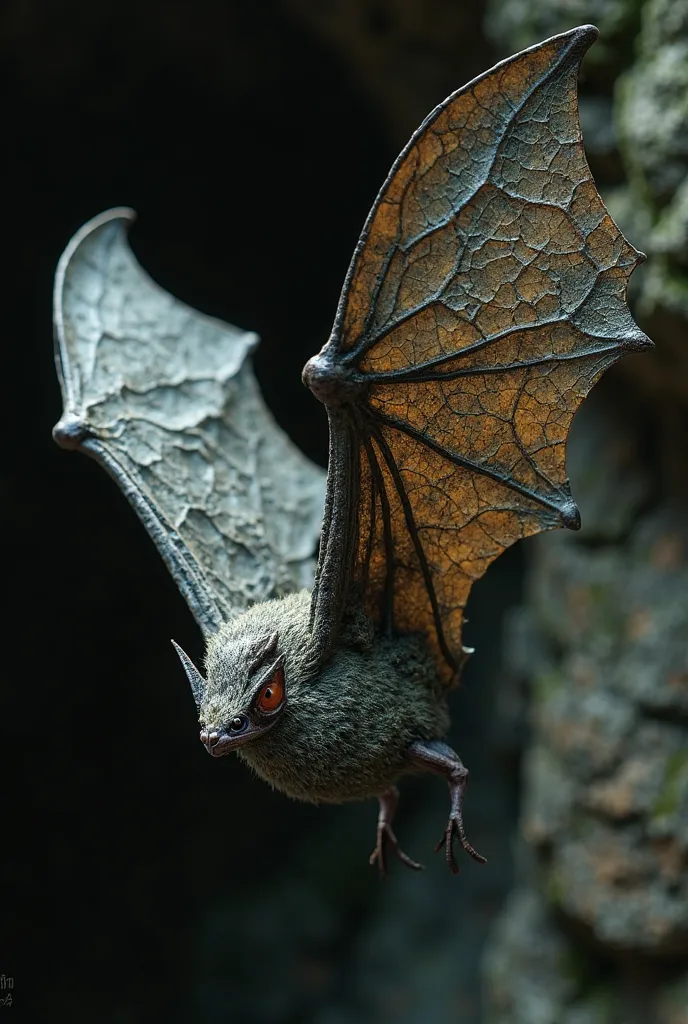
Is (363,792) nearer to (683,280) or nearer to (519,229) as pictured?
(519,229)

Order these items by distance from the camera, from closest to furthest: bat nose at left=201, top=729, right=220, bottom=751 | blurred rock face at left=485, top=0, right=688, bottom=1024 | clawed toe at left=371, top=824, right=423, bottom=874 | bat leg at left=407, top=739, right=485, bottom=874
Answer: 1. bat nose at left=201, top=729, right=220, bottom=751
2. bat leg at left=407, top=739, right=485, bottom=874
3. clawed toe at left=371, top=824, right=423, bottom=874
4. blurred rock face at left=485, top=0, right=688, bottom=1024

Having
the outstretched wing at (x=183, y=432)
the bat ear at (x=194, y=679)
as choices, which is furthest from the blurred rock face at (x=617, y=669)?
the bat ear at (x=194, y=679)

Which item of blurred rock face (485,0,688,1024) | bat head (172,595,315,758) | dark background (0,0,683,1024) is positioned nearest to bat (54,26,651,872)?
bat head (172,595,315,758)

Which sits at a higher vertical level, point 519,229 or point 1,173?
point 1,173

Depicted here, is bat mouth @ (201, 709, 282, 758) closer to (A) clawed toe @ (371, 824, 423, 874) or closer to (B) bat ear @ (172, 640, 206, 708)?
(B) bat ear @ (172, 640, 206, 708)

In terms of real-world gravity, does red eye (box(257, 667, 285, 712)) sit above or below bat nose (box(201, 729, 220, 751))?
above

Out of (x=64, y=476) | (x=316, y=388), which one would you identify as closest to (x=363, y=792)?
(x=316, y=388)
